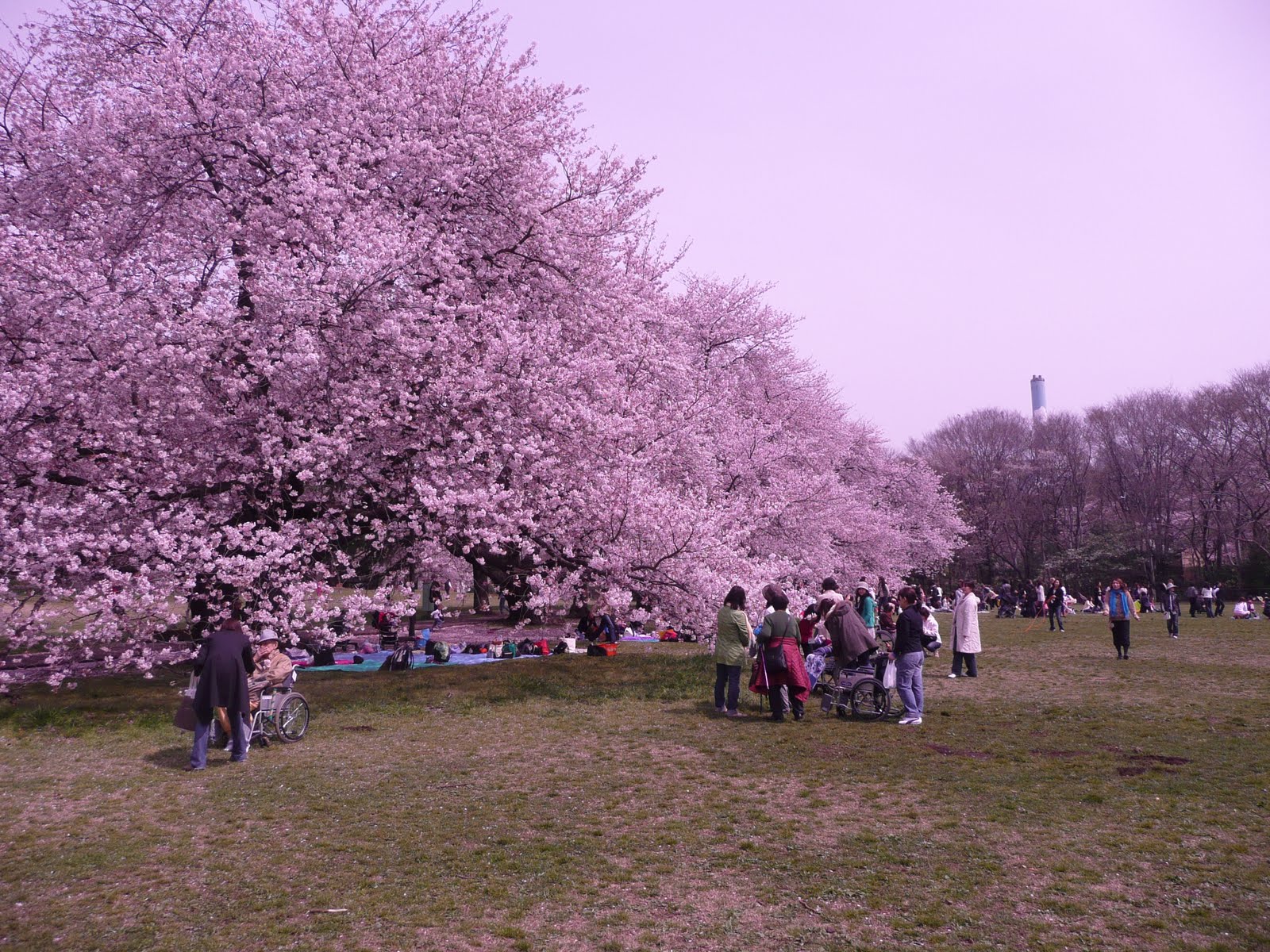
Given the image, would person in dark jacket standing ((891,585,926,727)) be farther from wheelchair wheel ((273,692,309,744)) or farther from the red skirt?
wheelchair wheel ((273,692,309,744))

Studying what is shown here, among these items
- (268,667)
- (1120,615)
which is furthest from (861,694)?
(1120,615)

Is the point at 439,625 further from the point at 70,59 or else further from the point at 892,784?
the point at 892,784

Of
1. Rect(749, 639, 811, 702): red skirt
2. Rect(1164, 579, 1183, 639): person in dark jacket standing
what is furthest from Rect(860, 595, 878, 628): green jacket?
Rect(1164, 579, 1183, 639): person in dark jacket standing

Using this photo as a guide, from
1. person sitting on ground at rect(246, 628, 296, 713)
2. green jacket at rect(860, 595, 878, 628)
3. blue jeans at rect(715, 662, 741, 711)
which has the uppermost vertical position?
green jacket at rect(860, 595, 878, 628)

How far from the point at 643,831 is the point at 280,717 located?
229 inches

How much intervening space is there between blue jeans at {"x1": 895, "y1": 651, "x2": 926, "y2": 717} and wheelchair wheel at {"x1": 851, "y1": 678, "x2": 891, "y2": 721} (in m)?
0.45

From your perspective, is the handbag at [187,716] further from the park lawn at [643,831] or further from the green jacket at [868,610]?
the green jacket at [868,610]

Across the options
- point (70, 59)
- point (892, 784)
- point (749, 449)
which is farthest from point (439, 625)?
point (892, 784)

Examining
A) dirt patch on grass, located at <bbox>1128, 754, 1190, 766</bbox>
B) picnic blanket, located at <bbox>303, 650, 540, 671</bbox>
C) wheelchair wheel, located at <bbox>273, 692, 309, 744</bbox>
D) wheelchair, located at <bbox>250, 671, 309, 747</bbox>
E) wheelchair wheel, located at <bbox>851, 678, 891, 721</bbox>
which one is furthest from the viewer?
picnic blanket, located at <bbox>303, 650, 540, 671</bbox>

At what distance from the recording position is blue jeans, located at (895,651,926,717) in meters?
12.1

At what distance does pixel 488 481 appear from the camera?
47.3 ft

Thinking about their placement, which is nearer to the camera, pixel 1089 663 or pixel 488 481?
pixel 488 481

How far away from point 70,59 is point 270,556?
10300mm

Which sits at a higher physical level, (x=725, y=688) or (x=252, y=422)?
(x=252, y=422)
